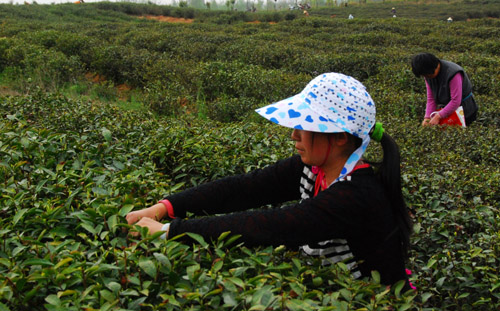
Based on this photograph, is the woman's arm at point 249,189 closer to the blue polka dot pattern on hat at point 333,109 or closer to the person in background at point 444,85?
the blue polka dot pattern on hat at point 333,109

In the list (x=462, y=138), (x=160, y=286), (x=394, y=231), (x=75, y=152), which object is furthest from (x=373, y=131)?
(x=462, y=138)

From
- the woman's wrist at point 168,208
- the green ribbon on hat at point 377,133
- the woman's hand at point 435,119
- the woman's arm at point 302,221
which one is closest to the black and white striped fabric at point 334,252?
the woman's arm at point 302,221

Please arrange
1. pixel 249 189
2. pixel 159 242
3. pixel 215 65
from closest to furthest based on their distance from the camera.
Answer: pixel 159 242, pixel 249 189, pixel 215 65

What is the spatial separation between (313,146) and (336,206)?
255mm

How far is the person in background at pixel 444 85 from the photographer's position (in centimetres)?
404

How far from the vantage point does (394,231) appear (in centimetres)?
156

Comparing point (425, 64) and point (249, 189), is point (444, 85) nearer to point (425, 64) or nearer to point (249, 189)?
A: point (425, 64)

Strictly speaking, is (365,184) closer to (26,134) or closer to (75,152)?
(75,152)

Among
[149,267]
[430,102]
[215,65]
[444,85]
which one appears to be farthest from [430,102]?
[215,65]

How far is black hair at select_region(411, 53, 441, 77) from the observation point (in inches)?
157

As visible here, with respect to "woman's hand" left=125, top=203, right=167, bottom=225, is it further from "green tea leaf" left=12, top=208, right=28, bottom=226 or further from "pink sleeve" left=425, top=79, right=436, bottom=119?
"pink sleeve" left=425, top=79, right=436, bottom=119

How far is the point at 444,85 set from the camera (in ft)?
13.5

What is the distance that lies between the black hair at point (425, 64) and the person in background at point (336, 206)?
2.69 m

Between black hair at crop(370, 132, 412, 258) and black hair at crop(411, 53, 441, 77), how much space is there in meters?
2.74
